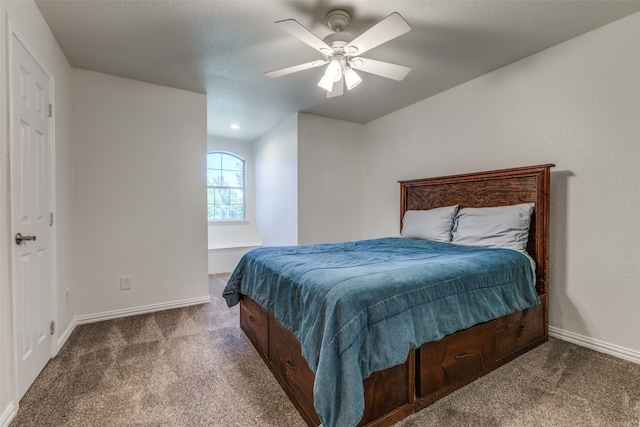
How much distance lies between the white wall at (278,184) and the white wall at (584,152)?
7.63 ft

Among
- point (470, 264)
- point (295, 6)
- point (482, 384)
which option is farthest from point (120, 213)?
point (482, 384)

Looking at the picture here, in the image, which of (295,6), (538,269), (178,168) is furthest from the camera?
(178,168)

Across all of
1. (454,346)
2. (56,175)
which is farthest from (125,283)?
(454,346)

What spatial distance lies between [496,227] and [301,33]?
7.09 feet

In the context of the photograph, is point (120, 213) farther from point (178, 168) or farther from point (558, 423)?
point (558, 423)

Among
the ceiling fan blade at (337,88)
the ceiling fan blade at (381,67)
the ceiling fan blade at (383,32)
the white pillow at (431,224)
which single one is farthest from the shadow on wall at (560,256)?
the ceiling fan blade at (337,88)

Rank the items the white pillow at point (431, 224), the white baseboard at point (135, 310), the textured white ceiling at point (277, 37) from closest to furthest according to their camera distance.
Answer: the textured white ceiling at point (277, 37) < the white baseboard at point (135, 310) < the white pillow at point (431, 224)

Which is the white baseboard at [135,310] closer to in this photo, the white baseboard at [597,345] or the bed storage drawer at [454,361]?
the bed storage drawer at [454,361]

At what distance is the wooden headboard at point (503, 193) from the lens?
7.54 ft

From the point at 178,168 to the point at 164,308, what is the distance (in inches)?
61.2

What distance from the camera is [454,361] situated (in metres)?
1.66

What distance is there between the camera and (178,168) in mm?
3178

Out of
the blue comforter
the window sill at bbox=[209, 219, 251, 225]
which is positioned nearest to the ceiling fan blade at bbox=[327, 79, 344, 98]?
the blue comforter

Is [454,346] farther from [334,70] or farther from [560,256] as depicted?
[334,70]
